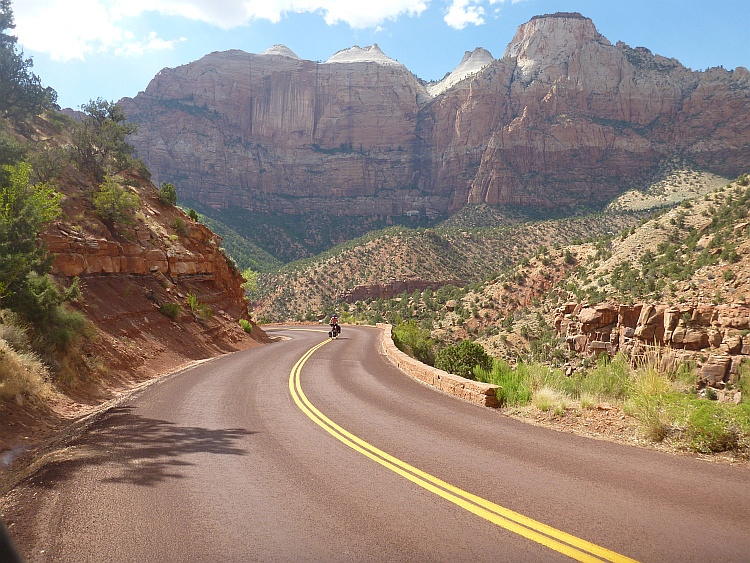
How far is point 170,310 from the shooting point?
1997 cm

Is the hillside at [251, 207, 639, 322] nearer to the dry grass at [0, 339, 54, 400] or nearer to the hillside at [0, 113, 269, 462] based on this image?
the hillside at [0, 113, 269, 462]

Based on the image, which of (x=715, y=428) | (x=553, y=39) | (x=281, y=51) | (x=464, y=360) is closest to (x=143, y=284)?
(x=464, y=360)

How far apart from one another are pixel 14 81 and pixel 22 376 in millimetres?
30148

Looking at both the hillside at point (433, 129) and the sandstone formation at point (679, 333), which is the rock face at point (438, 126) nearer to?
the hillside at point (433, 129)

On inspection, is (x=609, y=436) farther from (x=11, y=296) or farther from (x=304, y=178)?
(x=304, y=178)

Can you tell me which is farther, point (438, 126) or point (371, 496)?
point (438, 126)

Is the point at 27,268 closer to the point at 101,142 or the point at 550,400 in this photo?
the point at 550,400

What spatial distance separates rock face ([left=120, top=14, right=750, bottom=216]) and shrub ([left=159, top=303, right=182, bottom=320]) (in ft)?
307

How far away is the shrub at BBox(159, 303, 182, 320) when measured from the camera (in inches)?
778

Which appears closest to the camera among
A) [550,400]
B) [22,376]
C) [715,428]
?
[715,428]

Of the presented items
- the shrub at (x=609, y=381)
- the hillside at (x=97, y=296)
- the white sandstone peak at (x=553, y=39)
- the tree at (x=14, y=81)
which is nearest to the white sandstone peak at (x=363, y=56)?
the white sandstone peak at (x=553, y=39)

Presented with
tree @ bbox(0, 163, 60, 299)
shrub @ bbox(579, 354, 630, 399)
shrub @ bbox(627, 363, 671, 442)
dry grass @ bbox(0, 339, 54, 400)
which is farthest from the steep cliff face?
shrub @ bbox(627, 363, 671, 442)

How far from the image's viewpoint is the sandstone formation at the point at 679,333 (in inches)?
765

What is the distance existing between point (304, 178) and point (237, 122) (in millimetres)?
29119
